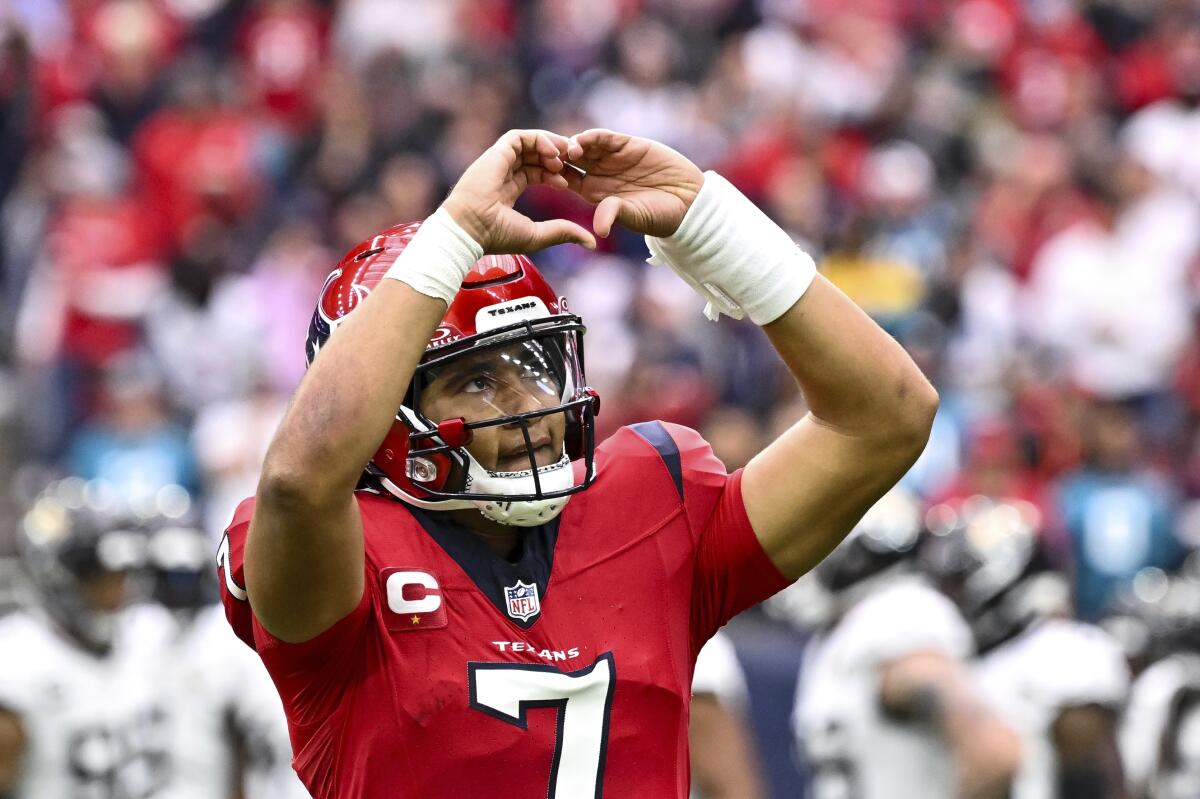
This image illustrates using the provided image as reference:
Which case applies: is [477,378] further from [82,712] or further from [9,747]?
[82,712]

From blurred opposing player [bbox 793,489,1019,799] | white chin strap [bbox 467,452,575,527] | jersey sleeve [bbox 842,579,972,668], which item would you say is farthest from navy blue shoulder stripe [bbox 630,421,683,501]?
jersey sleeve [bbox 842,579,972,668]

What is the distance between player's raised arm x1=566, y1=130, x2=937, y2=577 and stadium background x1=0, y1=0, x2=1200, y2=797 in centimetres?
487

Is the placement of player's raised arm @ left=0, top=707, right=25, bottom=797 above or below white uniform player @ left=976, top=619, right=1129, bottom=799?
below

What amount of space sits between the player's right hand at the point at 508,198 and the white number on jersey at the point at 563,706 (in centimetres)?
59

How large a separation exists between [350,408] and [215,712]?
395 centimetres

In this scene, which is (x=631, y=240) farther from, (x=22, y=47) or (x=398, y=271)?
(x=398, y=271)

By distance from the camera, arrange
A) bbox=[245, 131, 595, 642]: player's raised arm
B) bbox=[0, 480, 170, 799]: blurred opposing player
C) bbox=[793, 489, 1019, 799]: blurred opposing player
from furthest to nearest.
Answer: bbox=[0, 480, 170, 799]: blurred opposing player → bbox=[793, 489, 1019, 799]: blurred opposing player → bbox=[245, 131, 595, 642]: player's raised arm

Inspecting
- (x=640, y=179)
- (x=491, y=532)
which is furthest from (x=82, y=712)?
(x=640, y=179)

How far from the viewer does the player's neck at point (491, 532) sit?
290 cm

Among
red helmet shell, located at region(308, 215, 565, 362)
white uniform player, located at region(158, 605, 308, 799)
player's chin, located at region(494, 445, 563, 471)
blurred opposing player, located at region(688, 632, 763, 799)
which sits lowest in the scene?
white uniform player, located at region(158, 605, 308, 799)

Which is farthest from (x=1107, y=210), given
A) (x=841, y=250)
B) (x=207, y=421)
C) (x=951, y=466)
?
(x=207, y=421)

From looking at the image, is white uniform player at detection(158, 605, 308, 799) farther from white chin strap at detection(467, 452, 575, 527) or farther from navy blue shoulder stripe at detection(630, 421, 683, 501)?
white chin strap at detection(467, 452, 575, 527)

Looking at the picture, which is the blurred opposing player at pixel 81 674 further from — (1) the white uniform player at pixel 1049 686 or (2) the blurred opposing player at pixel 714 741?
(1) the white uniform player at pixel 1049 686

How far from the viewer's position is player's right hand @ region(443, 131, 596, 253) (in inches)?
104
